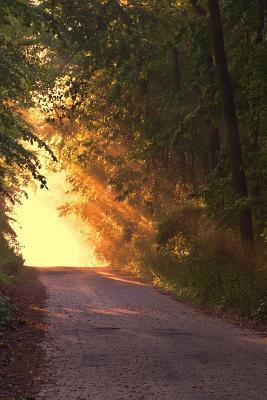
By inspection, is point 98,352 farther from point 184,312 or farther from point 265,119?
point 265,119

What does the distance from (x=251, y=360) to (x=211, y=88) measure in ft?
31.7

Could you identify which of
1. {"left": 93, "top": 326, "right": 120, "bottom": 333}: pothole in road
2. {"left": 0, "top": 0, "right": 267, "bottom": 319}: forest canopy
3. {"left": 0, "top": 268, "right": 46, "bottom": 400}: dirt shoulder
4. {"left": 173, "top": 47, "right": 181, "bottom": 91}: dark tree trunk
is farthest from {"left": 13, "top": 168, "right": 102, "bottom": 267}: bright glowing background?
{"left": 93, "top": 326, "right": 120, "bottom": 333}: pothole in road

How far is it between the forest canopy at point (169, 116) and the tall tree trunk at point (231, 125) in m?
0.03

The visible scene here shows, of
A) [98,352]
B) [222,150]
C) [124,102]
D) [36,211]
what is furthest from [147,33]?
[36,211]

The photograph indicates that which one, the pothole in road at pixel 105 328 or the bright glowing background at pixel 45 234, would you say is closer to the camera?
the pothole in road at pixel 105 328

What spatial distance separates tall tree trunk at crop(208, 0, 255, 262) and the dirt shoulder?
609cm

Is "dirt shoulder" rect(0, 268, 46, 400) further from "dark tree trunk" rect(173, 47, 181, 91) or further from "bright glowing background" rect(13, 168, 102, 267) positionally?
"bright glowing background" rect(13, 168, 102, 267)

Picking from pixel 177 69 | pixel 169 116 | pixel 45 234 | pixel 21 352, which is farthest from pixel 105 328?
pixel 45 234

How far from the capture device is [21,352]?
9.43 metres

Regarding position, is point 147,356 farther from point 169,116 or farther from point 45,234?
point 45,234

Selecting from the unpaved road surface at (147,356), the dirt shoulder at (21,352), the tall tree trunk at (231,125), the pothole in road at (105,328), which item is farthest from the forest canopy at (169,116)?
the pothole in road at (105,328)

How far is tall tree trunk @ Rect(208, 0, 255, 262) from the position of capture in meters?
15.7

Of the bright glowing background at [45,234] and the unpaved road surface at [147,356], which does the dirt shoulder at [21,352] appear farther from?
→ the bright glowing background at [45,234]

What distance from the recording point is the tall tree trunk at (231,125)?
15.7 metres
